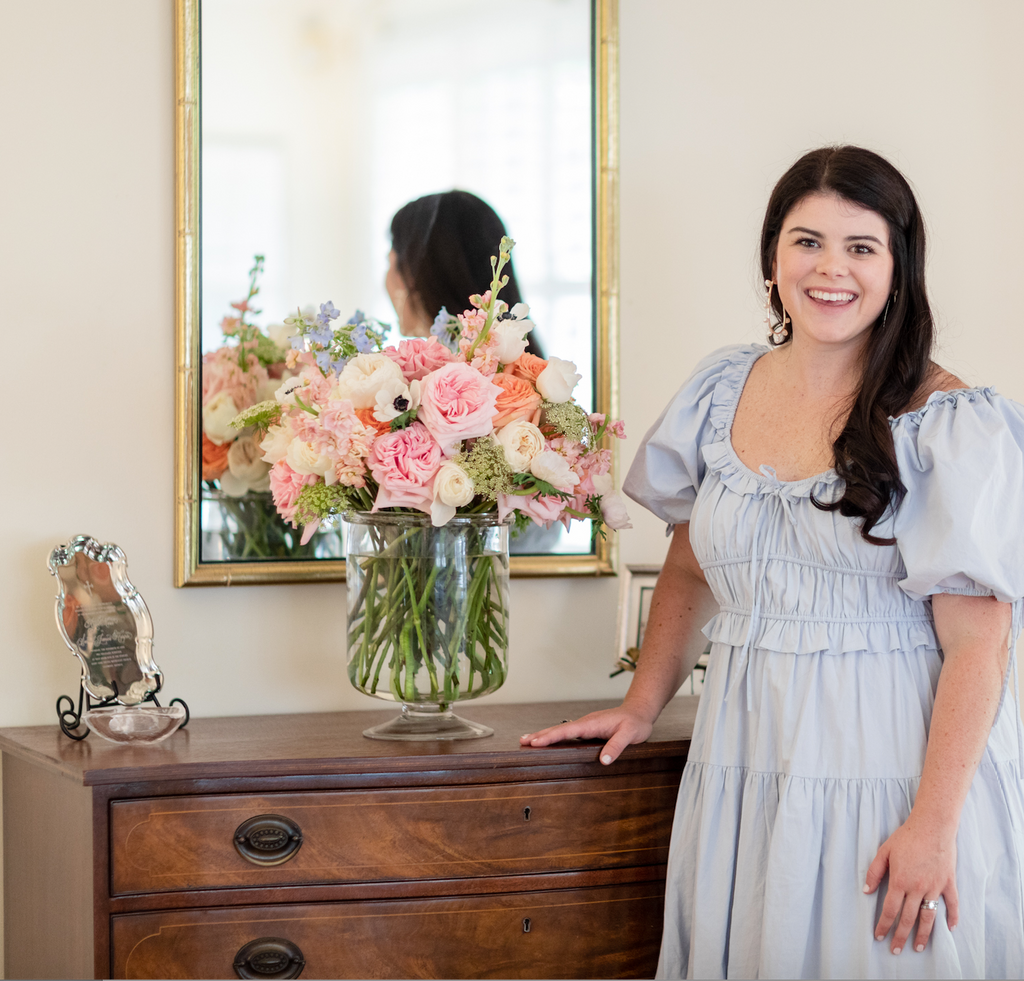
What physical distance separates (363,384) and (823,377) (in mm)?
716

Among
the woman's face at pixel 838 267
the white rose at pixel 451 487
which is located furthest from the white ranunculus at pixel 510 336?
the woman's face at pixel 838 267

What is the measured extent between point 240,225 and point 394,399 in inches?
26.7

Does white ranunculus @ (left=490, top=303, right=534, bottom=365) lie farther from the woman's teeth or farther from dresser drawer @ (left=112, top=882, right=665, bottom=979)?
dresser drawer @ (left=112, top=882, right=665, bottom=979)

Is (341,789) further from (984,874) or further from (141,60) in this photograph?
(141,60)

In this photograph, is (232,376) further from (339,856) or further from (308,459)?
(339,856)

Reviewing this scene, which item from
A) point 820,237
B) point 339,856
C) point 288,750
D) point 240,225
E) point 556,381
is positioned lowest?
point 339,856

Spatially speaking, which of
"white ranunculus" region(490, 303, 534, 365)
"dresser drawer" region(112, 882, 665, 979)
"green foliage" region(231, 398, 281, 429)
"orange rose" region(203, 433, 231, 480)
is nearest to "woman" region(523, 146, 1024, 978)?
"dresser drawer" region(112, 882, 665, 979)

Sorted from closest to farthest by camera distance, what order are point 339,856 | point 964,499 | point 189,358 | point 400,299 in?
point 964,499
point 339,856
point 189,358
point 400,299

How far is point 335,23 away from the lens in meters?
2.11

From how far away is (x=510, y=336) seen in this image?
5.57ft

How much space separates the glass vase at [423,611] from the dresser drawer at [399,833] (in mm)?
153

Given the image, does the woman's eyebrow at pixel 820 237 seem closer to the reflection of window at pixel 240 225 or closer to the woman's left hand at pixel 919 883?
the woman's left hand at pixel 919 883

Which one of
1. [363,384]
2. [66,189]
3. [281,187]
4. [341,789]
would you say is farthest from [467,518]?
[66,189]

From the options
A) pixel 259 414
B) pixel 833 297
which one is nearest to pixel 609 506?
pixel 833 297
